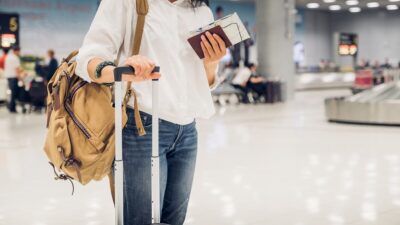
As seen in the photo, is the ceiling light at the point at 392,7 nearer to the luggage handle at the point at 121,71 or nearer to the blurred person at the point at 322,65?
the blurred person at the point at 322,65

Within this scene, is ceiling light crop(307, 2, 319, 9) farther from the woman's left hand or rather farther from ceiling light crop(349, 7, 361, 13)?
the woman's left hand

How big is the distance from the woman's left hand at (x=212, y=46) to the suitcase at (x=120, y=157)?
0.30 m

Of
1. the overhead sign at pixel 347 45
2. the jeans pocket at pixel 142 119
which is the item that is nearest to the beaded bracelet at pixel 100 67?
the jeans pocket at pixel 142 119

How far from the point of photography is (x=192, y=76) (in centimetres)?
Answer: 257

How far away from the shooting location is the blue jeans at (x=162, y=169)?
7.96ft

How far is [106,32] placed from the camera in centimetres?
239

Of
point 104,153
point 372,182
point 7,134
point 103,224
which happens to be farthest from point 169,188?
point 7,134

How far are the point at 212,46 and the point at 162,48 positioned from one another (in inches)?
7.4

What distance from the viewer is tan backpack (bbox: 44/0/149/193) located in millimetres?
2359

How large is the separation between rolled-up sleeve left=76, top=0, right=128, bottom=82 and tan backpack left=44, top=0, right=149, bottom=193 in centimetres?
7

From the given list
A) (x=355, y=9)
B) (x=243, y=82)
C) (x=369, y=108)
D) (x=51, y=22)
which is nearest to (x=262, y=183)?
(x=369, y=108)

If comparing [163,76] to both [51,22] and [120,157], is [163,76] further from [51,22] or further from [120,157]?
[51,22]

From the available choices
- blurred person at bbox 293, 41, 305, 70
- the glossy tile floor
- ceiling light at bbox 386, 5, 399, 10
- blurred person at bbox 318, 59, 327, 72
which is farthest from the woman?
ceiling light at bbox 386, 5, 399, 10

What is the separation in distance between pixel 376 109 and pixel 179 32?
37.0 ft
